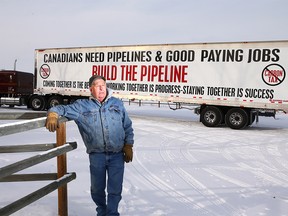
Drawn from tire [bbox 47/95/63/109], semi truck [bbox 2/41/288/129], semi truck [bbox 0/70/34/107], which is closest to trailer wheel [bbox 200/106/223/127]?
semi truck [bbox 2/41/288/129]

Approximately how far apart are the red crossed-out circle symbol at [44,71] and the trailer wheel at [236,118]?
10.6m

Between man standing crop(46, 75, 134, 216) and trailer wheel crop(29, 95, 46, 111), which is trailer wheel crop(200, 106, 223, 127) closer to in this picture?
trailer wheel crop(29, 95, 46, 111)

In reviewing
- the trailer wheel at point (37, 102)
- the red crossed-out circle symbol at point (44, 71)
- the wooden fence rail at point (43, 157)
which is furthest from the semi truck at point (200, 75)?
the wooden fence rail at point (43, 157)

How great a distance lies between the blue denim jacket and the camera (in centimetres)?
342

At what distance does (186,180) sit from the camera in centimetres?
597

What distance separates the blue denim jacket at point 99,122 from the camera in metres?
3.42

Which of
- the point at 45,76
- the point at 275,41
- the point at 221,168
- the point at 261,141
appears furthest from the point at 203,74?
the point at 45,76

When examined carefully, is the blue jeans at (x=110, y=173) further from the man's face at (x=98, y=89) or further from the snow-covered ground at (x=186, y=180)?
the snow-covered ground at (x=186, y=180)

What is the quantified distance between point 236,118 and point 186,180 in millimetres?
8734

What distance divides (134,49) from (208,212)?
1235 centimetres

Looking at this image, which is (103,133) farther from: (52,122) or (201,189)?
(201,189)

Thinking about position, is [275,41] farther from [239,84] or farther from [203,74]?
[203,74]

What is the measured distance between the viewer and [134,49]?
52.3ft

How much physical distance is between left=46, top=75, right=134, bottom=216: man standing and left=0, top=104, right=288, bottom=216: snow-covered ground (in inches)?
37.1
